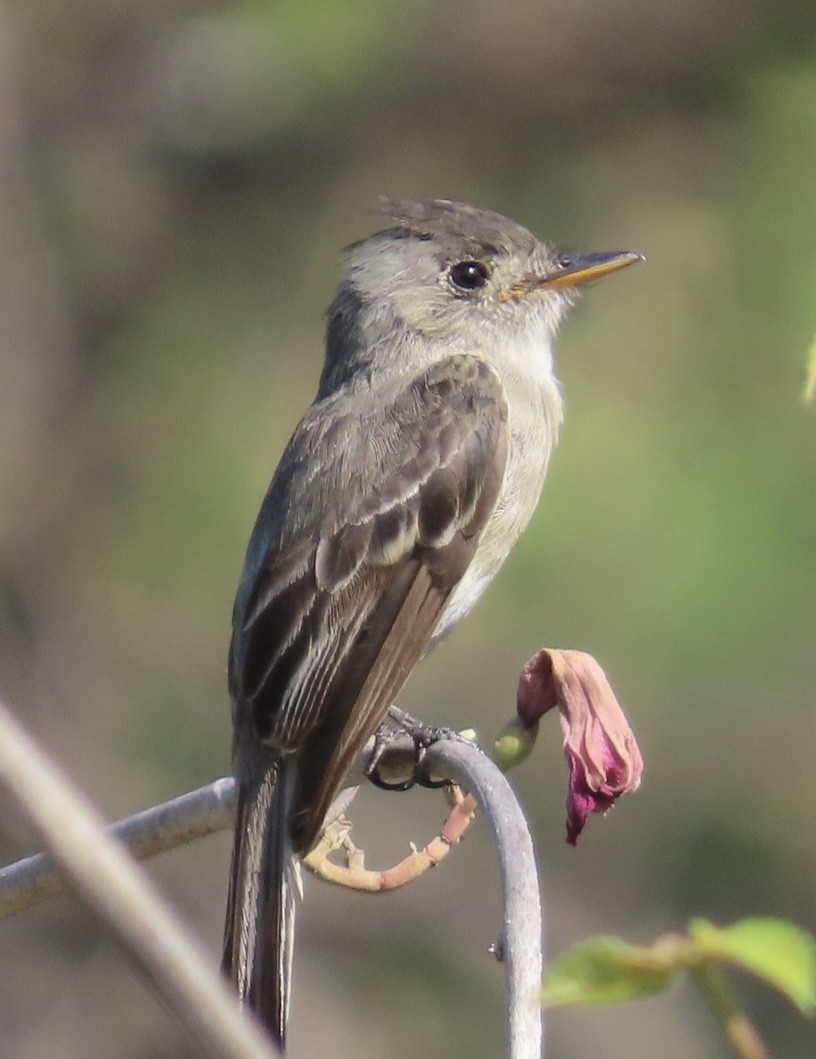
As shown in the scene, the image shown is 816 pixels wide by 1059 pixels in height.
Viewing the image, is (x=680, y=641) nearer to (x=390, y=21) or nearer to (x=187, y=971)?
(x=390, y=21)

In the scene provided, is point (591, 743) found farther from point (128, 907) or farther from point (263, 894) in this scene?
point (128, 907)

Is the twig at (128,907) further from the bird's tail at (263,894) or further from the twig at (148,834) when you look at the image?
the bird's tail at (263,894)

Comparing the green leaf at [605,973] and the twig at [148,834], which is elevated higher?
the green leaf at [605,973]

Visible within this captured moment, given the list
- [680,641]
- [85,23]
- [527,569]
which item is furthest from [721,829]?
[85,23]

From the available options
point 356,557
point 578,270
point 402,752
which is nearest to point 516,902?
point 402,752

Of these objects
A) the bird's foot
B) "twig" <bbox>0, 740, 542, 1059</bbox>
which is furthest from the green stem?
the bird's foot

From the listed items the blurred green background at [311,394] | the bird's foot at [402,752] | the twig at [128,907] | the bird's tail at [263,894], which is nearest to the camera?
the twig at [128,907]

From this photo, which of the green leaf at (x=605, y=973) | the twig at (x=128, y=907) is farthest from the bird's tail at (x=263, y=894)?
the twig at (x=128, y=907)

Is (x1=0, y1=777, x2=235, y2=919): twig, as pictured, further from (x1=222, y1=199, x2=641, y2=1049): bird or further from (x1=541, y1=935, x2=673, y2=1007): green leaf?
(x1=541, y1=935, x2=673, y2=1007): green leaf
